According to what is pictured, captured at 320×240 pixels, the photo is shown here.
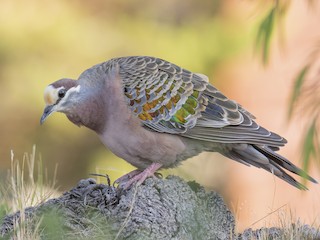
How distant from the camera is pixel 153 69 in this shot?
643 cm

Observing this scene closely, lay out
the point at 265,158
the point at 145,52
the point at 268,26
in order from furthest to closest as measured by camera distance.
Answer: the point at 145,52 < the point at 265,158 < the point at 268,26

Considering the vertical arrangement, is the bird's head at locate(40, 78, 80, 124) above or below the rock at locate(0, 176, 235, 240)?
above

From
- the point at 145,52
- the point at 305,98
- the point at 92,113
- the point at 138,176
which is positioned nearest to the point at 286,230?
the point at 305,98

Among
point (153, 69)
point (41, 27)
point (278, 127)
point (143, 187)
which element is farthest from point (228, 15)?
point (143, 187)

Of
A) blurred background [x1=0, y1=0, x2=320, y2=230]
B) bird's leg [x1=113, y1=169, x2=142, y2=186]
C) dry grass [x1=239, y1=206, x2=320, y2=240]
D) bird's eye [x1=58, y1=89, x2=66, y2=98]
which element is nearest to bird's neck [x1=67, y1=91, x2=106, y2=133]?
bird's eye [x1=58, y1=89, x2=66, y2=98]

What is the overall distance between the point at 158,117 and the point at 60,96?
2.30 feet

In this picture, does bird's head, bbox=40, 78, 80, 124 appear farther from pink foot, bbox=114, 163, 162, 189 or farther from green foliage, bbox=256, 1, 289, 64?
green foliage, bbox=256, 1, 289, 64

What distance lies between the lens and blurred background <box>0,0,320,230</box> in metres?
12.0

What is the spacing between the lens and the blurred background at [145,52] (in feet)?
39.5

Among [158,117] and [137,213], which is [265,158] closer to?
[158,117]

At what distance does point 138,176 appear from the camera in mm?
5938

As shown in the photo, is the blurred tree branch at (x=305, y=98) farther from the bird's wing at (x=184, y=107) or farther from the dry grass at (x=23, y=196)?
the dry grass at (x=23, y=196)

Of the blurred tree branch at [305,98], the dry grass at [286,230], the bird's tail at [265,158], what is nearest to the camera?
the blurred tree branch at [305,98]

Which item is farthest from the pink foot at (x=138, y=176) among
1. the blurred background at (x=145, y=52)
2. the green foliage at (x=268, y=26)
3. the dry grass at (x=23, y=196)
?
the blurred background at (x=145, y=52)
